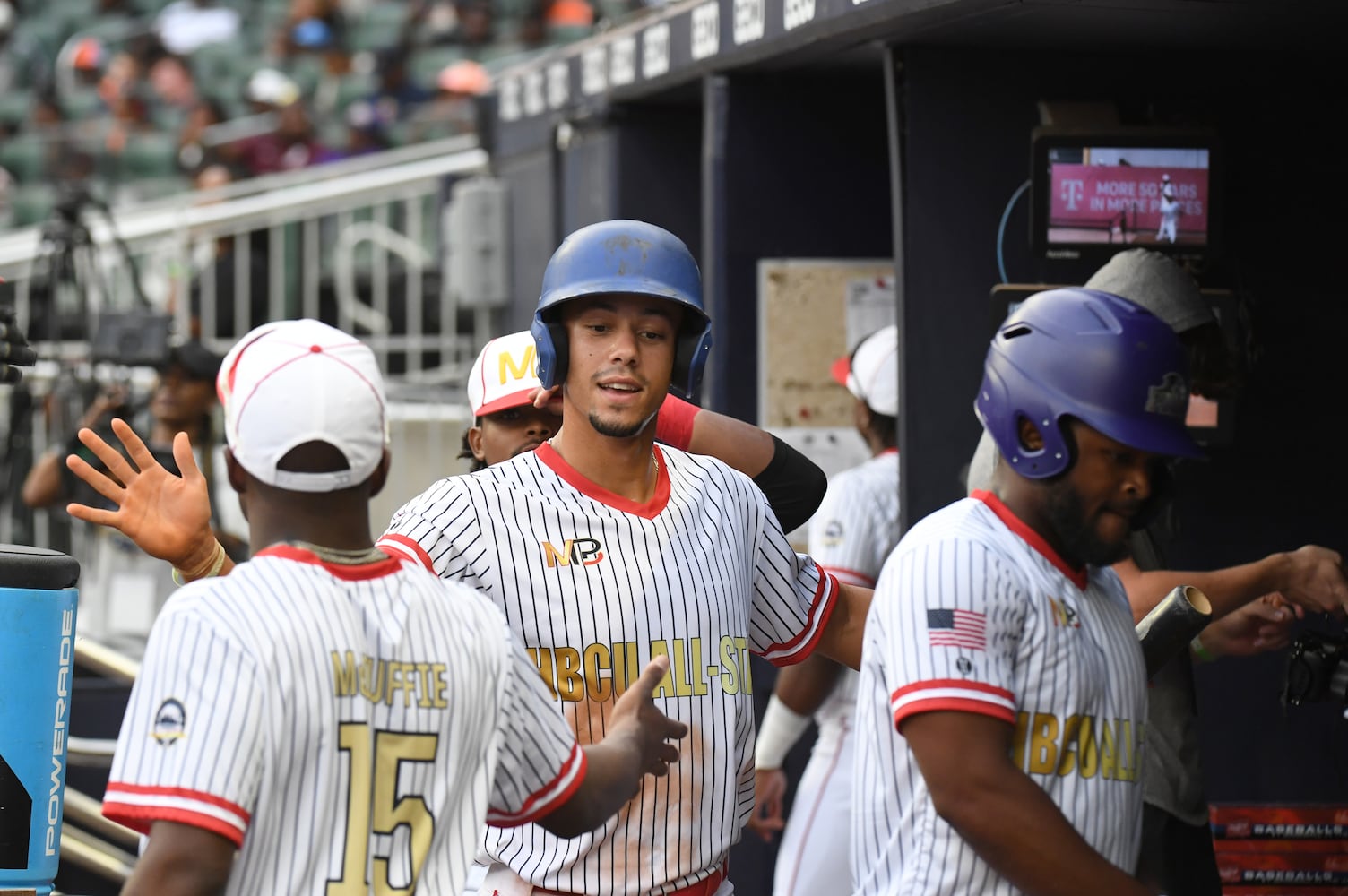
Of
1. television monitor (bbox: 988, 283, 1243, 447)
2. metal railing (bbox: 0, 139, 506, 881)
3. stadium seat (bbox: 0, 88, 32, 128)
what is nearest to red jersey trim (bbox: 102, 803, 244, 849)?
television monitor (bbox: 988, 283, 1243, 447)

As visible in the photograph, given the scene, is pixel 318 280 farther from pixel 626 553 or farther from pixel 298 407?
pixel 298 407

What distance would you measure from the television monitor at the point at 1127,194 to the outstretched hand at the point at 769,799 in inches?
77.1

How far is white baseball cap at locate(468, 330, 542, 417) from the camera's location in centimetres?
384

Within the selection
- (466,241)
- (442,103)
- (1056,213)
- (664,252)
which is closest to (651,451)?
(664,252)

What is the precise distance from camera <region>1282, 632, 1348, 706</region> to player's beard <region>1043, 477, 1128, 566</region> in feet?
4.35

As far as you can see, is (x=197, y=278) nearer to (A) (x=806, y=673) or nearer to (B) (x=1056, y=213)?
(A) (x=806, y=673)

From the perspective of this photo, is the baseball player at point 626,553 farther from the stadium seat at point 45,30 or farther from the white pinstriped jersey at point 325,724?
the stadium seat at point 45,30

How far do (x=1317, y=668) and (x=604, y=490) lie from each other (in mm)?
1557

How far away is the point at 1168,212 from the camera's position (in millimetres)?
4727

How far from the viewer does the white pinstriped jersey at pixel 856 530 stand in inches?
214

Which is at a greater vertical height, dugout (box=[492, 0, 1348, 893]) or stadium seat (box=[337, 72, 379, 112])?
stadium seat (box=[337, 72, 379, 112])

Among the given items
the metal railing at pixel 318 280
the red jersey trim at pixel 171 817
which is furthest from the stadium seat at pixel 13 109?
the red jersey trim at pixel 171 817

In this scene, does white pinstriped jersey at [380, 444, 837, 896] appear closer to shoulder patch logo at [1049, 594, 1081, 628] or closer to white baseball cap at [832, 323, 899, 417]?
shoulder patch logo at [1049, 594, 1081, 628]

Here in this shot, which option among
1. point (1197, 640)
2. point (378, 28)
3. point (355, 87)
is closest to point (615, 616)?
point (1197, 640)
